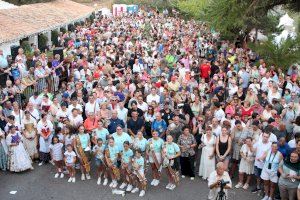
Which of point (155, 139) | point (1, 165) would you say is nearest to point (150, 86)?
point (155, 139)

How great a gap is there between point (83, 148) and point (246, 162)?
3846mm

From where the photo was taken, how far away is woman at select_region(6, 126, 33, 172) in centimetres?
1002

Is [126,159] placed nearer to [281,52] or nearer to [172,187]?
[172,187]

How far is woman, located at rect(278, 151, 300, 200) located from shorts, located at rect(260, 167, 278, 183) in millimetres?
246

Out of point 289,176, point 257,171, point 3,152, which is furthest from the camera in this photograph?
point 3,152

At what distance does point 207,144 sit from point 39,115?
465cm

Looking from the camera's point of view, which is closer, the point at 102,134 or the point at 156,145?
the point at 156,145

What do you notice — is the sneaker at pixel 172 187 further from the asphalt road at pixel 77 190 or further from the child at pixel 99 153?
the child at pixel 99 153

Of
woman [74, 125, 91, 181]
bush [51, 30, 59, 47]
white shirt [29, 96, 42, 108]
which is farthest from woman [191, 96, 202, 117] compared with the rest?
bush [51, 30, 59, 47]

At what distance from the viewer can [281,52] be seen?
1831cm

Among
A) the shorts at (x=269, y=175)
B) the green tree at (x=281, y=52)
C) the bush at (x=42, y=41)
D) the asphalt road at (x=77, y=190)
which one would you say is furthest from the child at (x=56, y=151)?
the bush at (x=42, y=41)

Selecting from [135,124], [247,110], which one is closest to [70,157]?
[135,124]

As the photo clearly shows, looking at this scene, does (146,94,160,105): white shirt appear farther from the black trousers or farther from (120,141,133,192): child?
(120,141,133,192): child

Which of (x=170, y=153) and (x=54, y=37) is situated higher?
(x=170, y=153)
